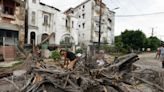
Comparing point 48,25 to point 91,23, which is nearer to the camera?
point 48,25

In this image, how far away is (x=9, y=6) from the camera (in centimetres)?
2461

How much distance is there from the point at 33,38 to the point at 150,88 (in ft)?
82.3

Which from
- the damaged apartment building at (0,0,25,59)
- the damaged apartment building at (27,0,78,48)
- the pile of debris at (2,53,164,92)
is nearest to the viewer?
the pile of debris at (2,53,164,92)

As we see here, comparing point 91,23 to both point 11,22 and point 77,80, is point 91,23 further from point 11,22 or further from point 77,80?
point 77,80

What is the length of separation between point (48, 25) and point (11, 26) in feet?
36.3

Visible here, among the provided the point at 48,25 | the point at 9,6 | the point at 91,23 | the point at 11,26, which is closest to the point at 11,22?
the point at 11,26

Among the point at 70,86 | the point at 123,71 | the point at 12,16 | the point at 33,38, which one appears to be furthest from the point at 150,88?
the point at 33,38

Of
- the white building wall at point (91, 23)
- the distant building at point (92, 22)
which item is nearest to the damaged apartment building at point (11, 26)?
the distant building at point (92, 22)

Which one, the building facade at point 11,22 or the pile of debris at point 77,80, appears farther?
Answer: the building facade at point 11,22

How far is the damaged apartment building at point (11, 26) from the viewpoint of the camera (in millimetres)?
22319

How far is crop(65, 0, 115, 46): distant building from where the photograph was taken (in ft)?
153

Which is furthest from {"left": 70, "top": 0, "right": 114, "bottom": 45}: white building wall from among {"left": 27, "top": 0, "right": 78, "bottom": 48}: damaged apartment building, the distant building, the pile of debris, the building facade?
Result: the pile of debris

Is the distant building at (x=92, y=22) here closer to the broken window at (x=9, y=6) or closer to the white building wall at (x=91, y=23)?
the white building wall at (x=91, y=23)

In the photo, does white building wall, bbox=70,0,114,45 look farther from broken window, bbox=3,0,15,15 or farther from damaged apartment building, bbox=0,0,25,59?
broken window, bbox=3,0,15,15
